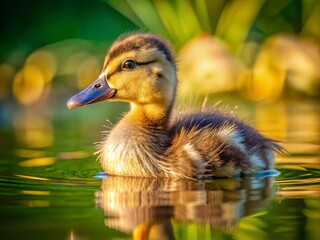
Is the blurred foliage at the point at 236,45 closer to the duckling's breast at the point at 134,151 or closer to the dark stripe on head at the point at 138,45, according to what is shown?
the dark stripe on head at the point at 138,45

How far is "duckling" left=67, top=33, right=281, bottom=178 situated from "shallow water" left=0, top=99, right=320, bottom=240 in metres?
0.13

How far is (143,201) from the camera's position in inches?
210

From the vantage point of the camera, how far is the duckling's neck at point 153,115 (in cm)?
662

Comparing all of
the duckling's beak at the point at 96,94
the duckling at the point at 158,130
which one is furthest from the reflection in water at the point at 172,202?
the duckling's beak at the point at 96,94

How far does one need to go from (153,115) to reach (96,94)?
43cm

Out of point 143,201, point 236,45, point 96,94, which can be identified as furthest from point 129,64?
point 236,45

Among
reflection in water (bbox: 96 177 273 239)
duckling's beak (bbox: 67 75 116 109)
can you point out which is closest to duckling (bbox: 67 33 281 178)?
duckling's beak (bbox: 67 75 116 109)

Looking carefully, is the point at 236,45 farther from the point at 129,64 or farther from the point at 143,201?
the point at 143,201

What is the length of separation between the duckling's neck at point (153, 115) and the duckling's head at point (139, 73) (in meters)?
0.03

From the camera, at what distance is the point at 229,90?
551 inches

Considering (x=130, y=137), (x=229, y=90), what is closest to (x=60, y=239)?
(x=130, y=137)

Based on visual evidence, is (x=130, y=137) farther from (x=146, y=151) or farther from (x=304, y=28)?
(x=304, y=28)

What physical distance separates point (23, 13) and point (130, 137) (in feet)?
29.1

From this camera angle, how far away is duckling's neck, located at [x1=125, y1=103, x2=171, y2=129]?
6.62 meters
